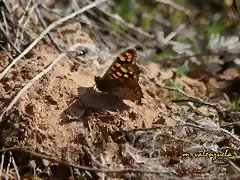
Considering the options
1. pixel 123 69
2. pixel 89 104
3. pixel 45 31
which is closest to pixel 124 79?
pixel 123 69

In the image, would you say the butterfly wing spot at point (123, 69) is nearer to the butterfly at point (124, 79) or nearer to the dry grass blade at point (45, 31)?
the butterfly at point (124, 79)

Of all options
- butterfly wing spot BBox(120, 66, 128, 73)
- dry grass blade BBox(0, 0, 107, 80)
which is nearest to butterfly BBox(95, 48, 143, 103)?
butterfly wing spot BBox(120, 66, 128, 73)

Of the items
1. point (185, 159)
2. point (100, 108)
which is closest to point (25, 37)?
point (100, 108)

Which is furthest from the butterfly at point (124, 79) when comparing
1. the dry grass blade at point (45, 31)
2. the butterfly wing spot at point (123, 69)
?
the dry grass blade at point (45, 31)

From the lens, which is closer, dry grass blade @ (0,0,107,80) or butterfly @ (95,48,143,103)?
butterfly @ (95,48,143,103)

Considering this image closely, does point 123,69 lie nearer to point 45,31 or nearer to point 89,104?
point 89,104

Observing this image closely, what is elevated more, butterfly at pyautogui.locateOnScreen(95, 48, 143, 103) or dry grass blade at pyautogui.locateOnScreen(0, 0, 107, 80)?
dry grass blade at pyautogui.locateOnScreen(0, 0, 107, 80)

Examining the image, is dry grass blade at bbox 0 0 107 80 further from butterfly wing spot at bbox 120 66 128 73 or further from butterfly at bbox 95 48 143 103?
butterfly wing spot at bbox 120 66 128 73
